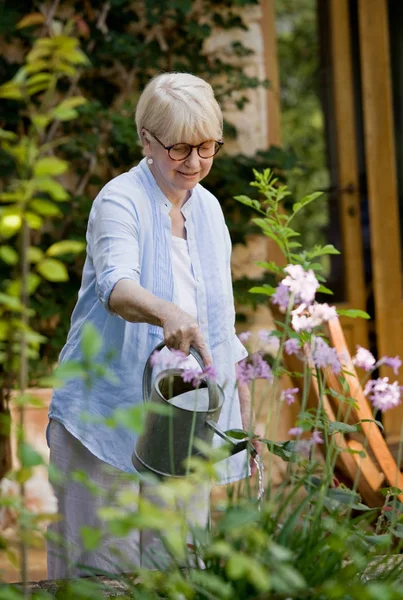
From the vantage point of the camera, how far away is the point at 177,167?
6.62 feet

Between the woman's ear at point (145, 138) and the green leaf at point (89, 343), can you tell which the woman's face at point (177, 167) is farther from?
the green leaf at point (89, 343)

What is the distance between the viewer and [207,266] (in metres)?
2.13

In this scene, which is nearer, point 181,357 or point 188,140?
point 181,357

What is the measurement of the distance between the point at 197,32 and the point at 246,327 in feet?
4.34

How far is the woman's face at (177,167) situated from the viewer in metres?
2.00

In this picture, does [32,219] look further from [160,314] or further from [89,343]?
[160,314]

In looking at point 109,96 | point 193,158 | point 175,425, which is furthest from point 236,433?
point 109,96

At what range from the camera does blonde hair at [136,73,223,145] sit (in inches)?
77.2

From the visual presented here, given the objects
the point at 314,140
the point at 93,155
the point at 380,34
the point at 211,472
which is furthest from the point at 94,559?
the point at 314,140

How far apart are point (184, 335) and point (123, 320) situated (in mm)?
376

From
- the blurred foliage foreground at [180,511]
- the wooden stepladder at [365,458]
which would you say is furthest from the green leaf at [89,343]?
the wooden stepladder at [365,458]

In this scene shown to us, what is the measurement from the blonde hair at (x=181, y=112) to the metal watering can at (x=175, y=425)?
49 cm

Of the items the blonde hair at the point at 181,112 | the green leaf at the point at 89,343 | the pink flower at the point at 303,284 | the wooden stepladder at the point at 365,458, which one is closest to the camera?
the green leaf at the point at 89,343

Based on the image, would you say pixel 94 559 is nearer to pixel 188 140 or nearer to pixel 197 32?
pixel 188 140
